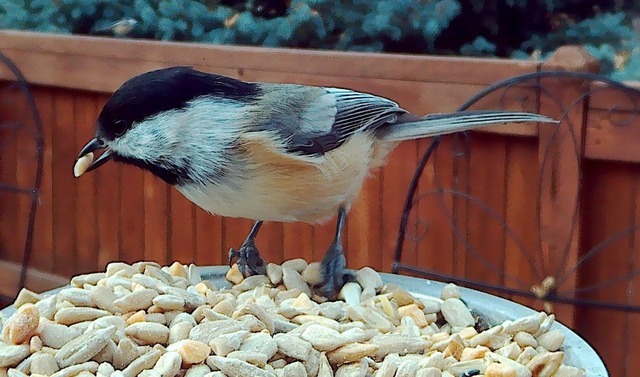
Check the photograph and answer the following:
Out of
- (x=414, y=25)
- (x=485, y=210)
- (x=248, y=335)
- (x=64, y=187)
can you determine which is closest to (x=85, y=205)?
(x=64, y=187)

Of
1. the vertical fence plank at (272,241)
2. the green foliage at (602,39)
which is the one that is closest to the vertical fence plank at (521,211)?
the green foliage at (602,39)

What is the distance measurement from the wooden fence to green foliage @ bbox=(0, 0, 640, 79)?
0.83 feet

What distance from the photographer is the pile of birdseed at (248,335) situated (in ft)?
2.75

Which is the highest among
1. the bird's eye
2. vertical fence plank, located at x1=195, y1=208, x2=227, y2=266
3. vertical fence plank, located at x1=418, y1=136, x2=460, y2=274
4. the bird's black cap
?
→ the bird's black cap

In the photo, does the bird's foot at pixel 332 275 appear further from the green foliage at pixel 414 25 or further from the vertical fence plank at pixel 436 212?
the green foliage at pixel 414 25

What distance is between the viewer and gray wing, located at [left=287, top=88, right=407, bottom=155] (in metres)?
1.34

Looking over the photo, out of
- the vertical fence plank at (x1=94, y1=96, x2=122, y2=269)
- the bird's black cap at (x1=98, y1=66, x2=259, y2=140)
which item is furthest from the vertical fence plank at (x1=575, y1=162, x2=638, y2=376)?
the vertical fence plank at (x1=94, y1=96, x2=122, y2=269)

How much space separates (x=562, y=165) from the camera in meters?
1.90

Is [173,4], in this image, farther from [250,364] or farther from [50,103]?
[250,364]

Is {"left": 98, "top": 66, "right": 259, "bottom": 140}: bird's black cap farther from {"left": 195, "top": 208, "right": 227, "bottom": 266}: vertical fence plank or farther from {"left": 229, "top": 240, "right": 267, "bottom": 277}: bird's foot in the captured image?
{"left": 195, "top": 208, "right": 227, "bottom": 266}: vertical fence plank

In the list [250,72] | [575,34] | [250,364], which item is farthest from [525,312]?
[575,34]

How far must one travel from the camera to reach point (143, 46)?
2.48 m

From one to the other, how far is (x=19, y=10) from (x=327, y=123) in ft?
6.62

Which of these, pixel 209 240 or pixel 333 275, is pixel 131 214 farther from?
pixel 333 275
